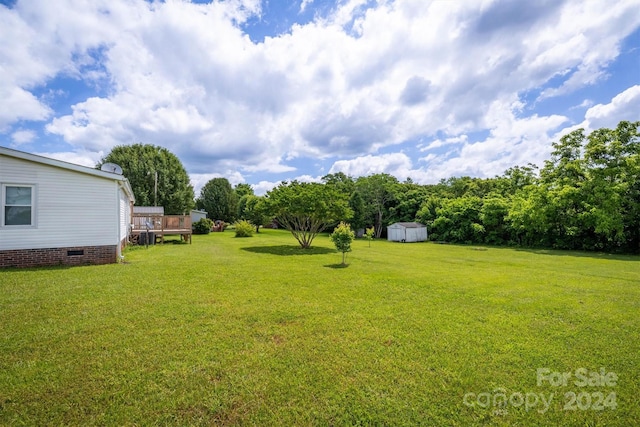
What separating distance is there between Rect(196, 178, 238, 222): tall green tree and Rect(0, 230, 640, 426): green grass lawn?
108 feet

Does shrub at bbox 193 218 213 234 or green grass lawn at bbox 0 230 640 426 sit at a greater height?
shrub at bbox 193 218 213 234

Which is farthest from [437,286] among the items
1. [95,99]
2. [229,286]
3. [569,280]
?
[95,99]

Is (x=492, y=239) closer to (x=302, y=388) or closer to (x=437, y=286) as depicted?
(x=437, y=286)

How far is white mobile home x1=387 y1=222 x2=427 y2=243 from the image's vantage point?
26406mm

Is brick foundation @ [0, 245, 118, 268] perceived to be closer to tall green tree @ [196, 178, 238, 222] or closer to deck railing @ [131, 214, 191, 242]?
deck railing @ [131, 214, 191, 242]

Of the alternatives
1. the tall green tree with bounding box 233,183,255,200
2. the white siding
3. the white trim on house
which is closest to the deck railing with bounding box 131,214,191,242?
the white siding

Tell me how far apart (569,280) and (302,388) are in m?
9.73

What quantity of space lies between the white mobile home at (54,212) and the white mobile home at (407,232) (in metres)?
22.0

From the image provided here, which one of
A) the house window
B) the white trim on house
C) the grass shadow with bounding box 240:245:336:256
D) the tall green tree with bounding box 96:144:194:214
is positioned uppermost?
the tall green tree with bounding box 96:144:194:214

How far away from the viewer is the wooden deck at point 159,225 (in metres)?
17.3

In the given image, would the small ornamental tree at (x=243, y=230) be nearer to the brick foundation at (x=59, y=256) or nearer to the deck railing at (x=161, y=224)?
the deck railing at (x=161, y=224)

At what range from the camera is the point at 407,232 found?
26.4 metres

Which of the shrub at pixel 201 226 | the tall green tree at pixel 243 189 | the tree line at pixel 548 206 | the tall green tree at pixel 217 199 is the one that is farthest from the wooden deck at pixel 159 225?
the tall green tree at pixel 243 189

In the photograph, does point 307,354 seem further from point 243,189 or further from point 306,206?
point 243,189
